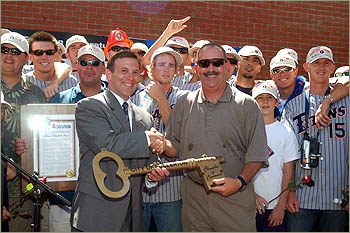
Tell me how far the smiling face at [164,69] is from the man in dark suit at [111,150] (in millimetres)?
993

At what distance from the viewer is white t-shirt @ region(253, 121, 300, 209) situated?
475 cm

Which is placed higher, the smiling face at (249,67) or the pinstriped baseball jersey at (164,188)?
the smiling face at (249,67)

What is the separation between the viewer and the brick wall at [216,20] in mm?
8945

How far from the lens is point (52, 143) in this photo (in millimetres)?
4395

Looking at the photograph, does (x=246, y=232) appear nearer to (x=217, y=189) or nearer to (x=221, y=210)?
(x=221, y=210)

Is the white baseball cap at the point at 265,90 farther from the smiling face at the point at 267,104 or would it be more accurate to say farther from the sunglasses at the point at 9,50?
the sunglasses at the point at 9,50

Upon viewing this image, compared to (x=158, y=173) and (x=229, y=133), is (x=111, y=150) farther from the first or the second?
(x=229, y=133)

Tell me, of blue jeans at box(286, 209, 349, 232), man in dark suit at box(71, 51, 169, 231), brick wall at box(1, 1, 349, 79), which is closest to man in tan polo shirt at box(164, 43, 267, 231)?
man in dark suit at box(71, 51, 169, 231)

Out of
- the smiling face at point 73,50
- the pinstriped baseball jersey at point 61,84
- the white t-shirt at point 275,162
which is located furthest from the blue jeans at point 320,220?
the smiling face at point 73,50

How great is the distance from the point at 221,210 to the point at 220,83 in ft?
3.86

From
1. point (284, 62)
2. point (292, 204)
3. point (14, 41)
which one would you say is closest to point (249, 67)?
point (284, 62)

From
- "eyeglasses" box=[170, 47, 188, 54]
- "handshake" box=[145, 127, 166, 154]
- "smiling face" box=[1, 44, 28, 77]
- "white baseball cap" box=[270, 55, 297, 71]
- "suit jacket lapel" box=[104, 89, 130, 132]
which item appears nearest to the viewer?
"handshake" box=[145, 127, 166, 154]

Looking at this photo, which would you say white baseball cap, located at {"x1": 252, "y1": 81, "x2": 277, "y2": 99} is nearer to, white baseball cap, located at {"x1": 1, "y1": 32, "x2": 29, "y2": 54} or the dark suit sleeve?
the dark suit sleeve

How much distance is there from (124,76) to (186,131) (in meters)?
0.78
